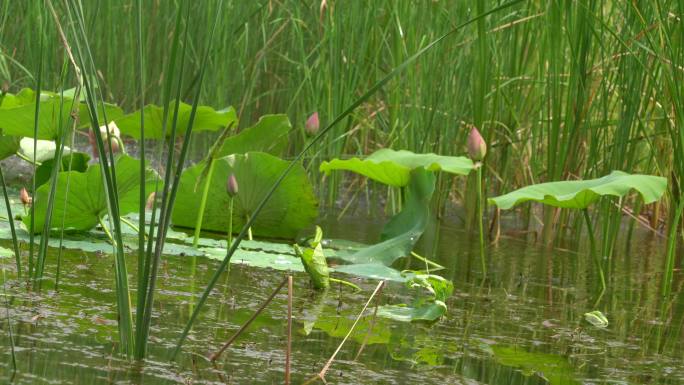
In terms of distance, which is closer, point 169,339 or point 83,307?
point 169,339

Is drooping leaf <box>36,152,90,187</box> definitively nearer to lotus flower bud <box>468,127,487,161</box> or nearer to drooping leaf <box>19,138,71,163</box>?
drooping leaf <box>19,138,71,163</box>

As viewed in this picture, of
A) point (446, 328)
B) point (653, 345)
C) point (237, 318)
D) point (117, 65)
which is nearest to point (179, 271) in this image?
point (237, 318)

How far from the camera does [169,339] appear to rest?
68.8 inches

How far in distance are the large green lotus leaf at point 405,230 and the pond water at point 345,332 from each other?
150 millimetres

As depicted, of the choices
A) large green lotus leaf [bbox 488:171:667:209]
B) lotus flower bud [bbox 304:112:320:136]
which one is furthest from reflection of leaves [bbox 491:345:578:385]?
lotus flower bud [bbox 304:112:320:136]

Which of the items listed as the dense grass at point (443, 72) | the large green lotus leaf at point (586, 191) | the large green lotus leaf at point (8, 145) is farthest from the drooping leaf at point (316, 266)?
the large green lotus leaf at point (8, 145)

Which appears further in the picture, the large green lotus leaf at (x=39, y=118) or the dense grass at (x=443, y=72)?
→ the dense grass at (x=443, y=72)

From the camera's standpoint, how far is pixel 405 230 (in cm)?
301

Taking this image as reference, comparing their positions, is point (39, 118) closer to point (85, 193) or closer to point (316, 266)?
point (85, 193)

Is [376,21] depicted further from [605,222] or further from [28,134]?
[28,134]

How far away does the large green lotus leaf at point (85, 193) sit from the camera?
2.55 meters

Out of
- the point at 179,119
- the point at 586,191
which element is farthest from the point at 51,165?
the point at 586,191

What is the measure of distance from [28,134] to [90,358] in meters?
1.52

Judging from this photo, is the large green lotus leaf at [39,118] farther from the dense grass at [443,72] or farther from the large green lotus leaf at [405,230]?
the large green lotus leaf at [405,230]
